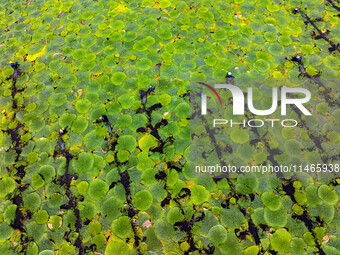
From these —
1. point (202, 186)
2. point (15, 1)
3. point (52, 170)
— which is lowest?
point (202, 186)

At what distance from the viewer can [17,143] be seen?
9.17 ft

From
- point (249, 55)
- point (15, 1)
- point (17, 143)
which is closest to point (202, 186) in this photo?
point (249, 55)

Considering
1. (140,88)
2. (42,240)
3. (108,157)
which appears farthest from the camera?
(140,88)

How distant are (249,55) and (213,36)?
0.70 metres

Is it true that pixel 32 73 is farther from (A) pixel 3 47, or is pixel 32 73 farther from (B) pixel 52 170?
(B) pixel 52 170

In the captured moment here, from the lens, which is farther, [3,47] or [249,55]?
[3,47]

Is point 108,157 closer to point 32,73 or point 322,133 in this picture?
point 32,73

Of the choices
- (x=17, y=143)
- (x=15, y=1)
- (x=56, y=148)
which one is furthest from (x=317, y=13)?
(x=15, y=1)

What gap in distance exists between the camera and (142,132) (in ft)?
8.96

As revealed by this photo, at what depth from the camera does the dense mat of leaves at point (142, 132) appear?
220cm

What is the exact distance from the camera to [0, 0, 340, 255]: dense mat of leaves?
220 centimetres

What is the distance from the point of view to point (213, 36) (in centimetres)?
355

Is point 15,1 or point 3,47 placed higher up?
point 15,1

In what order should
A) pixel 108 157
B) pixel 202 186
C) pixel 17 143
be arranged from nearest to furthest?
pixel 202 186, pixel 108 157, pixel 17 143
